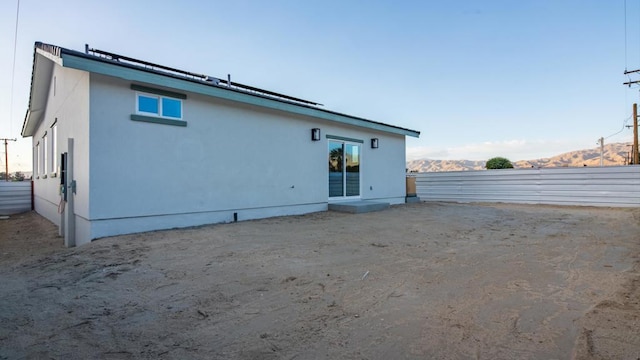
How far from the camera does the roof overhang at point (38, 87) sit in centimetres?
883

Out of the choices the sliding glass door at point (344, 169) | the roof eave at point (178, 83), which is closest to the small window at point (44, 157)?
the roof eave at point (178, 83)

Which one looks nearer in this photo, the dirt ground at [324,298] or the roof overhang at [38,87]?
the dirt ground at [324,298]

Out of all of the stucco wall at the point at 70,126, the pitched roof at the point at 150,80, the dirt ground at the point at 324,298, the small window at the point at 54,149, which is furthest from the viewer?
the small window at the point at 54,149

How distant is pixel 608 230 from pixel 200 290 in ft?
25.8

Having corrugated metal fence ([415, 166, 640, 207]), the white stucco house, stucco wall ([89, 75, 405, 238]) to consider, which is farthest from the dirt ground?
corrugated metal fence ([415, 166, 640, 207])

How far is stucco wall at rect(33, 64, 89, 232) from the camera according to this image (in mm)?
5770

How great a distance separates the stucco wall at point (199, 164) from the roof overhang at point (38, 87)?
3.39 m

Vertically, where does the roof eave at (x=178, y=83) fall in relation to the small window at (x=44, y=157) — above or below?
above

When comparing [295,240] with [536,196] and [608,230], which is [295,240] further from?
[536,196]

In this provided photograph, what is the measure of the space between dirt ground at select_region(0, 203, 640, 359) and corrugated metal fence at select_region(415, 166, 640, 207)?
7.77m

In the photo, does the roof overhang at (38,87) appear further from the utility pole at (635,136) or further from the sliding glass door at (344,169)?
the utility pole at (635,136)

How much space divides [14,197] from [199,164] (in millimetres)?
12203

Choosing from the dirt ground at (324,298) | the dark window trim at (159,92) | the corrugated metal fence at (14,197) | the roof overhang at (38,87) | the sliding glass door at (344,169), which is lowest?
the dirt ground at (324,298)

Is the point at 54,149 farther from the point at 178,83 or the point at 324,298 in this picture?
the point at 324,298
